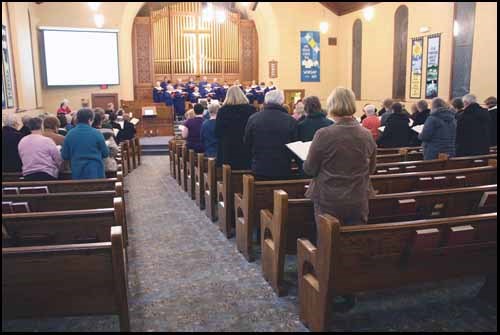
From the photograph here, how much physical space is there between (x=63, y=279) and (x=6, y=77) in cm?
801

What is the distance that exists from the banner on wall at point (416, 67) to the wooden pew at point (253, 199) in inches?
341

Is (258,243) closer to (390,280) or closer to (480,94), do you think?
(390,280)

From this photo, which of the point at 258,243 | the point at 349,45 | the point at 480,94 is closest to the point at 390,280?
the point at 258,243

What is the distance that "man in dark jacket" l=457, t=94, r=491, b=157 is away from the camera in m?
4.59

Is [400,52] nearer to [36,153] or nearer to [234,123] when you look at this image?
[234,123]

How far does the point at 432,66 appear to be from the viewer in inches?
408

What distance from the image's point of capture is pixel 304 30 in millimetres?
14258

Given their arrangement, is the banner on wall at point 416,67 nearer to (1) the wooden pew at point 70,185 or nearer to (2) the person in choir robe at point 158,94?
(2) the person in choir robe at point 158,94

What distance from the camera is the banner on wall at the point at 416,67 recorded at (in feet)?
35.3

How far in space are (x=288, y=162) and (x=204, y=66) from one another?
1174cm

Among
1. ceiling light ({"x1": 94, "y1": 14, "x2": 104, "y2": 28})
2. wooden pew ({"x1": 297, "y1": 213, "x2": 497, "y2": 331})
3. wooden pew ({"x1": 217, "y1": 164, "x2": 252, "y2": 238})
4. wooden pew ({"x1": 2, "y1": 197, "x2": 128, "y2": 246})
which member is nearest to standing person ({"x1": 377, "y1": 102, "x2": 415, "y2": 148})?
wooden pew ({"x1": 217, "y1": 164, "x2": 252, "y2": 238})

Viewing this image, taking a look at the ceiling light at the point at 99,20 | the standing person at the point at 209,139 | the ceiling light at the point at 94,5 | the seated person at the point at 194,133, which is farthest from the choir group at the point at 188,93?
the standing person at the point at 209,139

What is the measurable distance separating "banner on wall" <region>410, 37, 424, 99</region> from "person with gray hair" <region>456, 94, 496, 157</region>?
21.4ft

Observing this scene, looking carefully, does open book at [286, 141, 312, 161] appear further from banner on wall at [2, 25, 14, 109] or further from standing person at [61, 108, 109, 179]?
banner on wall at [2, 25, 14, 109]
